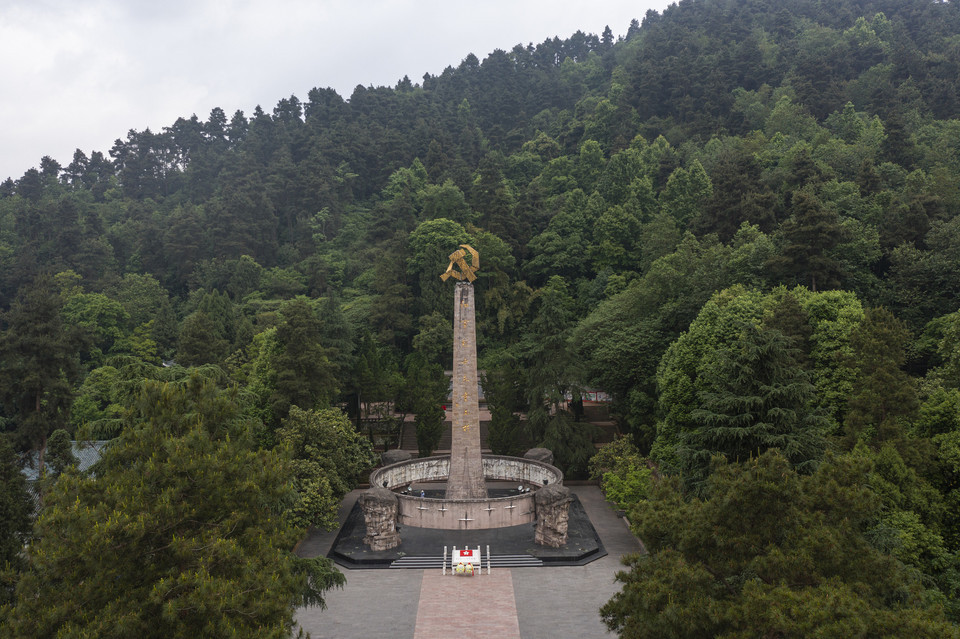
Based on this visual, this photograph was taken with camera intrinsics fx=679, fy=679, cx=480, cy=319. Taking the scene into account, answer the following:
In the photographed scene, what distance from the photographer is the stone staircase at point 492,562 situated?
2673 cm

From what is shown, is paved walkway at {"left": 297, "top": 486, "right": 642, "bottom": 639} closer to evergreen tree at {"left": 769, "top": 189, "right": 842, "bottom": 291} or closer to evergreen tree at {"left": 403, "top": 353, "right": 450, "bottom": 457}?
evergreen tree at {"left": 403, "top": 353, "right": 450, "bottom": 457}

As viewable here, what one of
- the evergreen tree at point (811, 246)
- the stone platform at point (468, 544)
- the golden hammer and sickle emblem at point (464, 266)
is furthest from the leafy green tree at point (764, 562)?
the evergreen tree at point (811, 246)

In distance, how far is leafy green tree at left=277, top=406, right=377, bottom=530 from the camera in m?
28.2

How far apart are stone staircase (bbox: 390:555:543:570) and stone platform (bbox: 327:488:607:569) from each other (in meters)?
0.24

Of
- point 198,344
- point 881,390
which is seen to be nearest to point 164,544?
point 881,390

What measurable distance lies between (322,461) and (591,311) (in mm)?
27228

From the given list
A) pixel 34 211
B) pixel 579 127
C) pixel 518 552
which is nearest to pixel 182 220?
pixel 34 211

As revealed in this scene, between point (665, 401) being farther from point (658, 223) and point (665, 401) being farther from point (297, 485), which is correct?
point (658, 223)

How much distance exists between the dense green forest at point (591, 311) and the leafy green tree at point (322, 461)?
181 millimetres

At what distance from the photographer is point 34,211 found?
7319 cm

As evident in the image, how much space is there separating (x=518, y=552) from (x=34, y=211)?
70435mm

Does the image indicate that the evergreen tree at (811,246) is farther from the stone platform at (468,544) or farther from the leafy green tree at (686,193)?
the leafy green tree at (686,193)

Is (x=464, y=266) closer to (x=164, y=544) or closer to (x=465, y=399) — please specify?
(x=465, y=399)

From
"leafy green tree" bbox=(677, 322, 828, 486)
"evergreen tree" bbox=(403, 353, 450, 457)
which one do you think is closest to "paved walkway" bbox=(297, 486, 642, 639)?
"leafy green tree" bbox=(677, 322, 828, 486)
